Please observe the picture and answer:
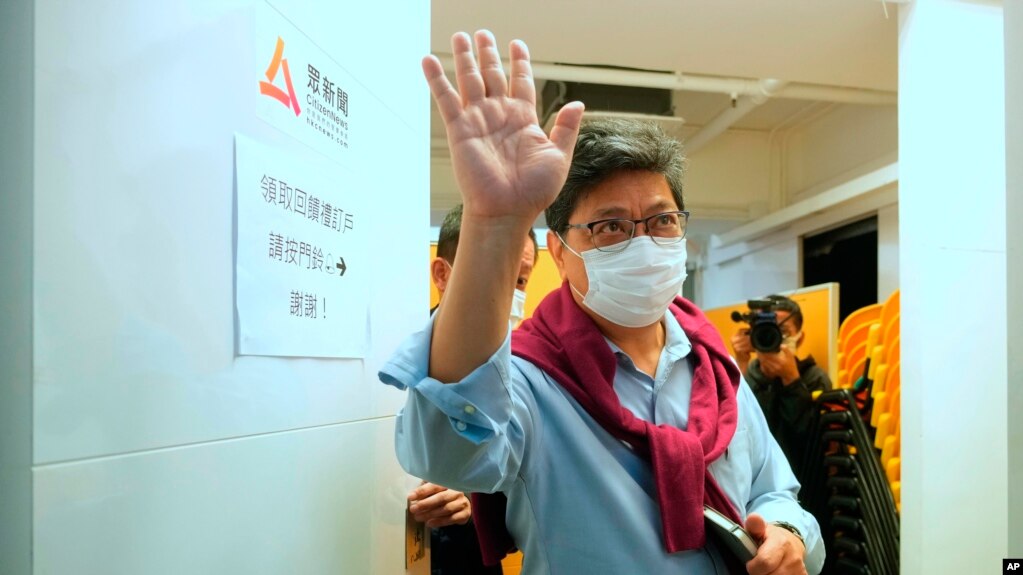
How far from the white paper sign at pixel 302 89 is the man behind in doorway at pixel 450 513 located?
262 mm

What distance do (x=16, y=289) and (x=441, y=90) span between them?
0.42m

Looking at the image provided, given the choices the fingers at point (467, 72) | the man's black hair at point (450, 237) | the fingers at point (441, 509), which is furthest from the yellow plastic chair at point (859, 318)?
the fingers at point (467, 72)

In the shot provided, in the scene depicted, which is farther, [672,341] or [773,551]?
[672,341]

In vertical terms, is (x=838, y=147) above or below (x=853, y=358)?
above

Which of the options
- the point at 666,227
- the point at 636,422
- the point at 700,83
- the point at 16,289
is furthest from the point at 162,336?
the point at 700,83

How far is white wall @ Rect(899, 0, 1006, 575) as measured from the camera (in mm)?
1998

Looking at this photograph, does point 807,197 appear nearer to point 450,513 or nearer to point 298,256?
point 450,513

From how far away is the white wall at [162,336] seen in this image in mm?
515

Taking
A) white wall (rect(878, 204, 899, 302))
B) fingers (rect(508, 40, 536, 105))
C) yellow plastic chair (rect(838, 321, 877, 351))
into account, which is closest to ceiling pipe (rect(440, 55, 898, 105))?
white wall (rect(878, 204, 899, 302))

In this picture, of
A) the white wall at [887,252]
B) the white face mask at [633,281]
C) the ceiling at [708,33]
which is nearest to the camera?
the white face mask at [633,281]

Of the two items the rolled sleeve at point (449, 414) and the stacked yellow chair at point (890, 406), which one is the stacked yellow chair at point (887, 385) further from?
the rolled sleeve at point (449, 414)

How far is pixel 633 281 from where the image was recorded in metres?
1.11

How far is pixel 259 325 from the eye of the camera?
0.78m

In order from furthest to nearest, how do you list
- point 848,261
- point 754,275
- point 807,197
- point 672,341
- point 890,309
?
point 754,275 < point 807,197 < point 848,261 < point 890,309 < point 672,341
